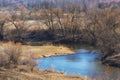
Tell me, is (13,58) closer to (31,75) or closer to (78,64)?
(31,75)

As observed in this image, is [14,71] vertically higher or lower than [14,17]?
higher

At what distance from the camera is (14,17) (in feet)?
224

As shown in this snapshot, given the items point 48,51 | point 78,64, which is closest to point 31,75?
point 78,64

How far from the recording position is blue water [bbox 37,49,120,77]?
3616cm

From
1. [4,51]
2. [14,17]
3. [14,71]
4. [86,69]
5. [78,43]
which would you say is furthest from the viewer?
[14,17]

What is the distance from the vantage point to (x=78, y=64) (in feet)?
137

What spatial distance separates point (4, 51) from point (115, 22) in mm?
27357

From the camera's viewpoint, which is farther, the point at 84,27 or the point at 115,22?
the point at 84,27

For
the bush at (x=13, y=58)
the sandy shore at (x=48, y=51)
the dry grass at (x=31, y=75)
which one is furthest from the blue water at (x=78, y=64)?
the dry grass at (x=31, y=75)

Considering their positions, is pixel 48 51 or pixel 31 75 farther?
pixel 48 51

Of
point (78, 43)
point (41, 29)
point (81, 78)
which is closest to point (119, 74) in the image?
point (81, 78)

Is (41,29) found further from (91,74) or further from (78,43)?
(91,74)

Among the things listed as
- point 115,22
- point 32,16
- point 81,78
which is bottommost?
point 32,16

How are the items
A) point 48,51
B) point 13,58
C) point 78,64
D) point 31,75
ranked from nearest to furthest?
point 31,75 → point 13,58 → point 78,64 → point 48,51
